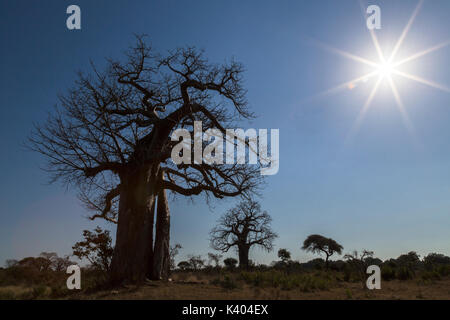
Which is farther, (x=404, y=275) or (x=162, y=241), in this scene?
(x=404, y=275)

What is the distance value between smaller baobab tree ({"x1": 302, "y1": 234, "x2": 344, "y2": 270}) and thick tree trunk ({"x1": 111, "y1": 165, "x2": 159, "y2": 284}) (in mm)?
25191

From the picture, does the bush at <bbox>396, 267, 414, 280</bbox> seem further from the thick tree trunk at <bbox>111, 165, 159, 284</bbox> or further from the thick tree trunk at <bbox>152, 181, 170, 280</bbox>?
the thick tree trunk at <bbox>111, 165, 159, 284</bbox>

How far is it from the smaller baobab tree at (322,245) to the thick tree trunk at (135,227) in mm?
25191

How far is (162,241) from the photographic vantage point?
8.16 m

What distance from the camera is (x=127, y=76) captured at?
346 inches

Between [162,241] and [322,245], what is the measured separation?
24.9 metres

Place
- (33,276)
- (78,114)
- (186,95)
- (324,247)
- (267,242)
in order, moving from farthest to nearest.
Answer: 1. (324,247)
2. (267,242)
3. (33,276)
4. (186,95)
5. (78,114)

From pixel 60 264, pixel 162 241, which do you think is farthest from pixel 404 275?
pixel 60 264

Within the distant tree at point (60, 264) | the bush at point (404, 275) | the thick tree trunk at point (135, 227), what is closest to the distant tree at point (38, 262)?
the distant tree at point (60, 264)

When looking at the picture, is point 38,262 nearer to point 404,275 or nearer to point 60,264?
point 60,264
